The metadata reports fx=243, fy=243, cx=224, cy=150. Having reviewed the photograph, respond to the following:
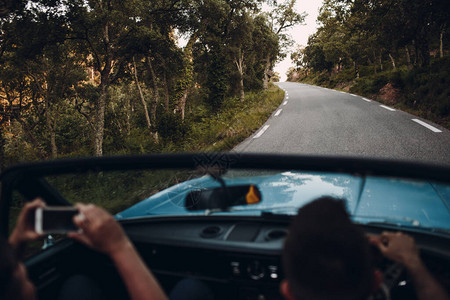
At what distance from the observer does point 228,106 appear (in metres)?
23.0

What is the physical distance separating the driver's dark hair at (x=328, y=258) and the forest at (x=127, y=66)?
7.73 metres

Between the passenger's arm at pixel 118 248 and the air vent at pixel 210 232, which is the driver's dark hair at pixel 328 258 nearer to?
the passenger's arm at pixel 118 248

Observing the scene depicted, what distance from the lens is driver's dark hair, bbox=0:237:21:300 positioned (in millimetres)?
713

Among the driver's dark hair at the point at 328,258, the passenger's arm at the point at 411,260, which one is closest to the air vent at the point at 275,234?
the passenger's arm at the point at 411,260

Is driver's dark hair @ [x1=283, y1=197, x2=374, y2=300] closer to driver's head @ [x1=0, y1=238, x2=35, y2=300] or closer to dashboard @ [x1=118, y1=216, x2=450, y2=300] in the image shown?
dashboard @ [x1=118, y1=216, x2=450, y2=300]

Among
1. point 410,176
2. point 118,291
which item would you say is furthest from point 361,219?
point 118,291

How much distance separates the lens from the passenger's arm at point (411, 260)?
2.64 feet

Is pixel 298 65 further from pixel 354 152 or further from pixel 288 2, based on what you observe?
pixel 354 152

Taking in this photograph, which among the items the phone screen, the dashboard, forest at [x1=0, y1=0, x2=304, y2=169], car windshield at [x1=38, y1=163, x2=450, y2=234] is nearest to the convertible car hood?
car windshield at [x1=38, y1=163, x2=450, y2=234]

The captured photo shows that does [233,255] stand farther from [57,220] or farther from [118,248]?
[57,220]

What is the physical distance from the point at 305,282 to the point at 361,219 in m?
0.95

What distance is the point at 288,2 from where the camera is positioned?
3005cm

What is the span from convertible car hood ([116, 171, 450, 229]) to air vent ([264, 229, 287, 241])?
0.17 m

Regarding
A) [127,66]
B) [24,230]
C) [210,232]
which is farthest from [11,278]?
[127,66]
